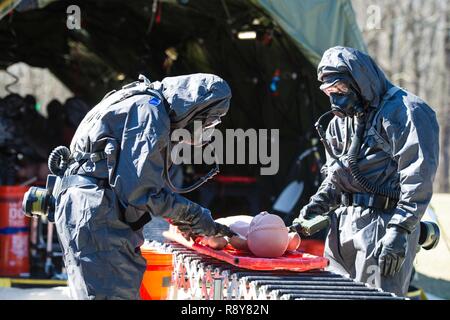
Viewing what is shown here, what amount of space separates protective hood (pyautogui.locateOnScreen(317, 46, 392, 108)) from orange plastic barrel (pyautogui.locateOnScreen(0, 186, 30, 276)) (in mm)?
6041

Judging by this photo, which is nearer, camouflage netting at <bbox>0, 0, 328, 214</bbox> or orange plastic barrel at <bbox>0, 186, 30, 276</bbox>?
orange plastic barrel at <bbox>0, 186, 30, 276</bbox>

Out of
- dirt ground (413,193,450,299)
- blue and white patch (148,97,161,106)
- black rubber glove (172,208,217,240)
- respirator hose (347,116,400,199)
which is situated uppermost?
blue and white patch (148,97,161,106)

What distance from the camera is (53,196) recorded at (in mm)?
4977

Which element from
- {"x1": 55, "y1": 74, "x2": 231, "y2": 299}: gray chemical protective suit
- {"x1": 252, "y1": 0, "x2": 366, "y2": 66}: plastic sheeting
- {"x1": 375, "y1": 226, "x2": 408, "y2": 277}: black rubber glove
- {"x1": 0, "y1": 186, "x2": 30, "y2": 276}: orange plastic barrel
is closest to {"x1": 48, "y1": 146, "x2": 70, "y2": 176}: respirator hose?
{"x1": 55, "y1": 74, "x2": 231, "y2": 299}: gray chemical protective suit

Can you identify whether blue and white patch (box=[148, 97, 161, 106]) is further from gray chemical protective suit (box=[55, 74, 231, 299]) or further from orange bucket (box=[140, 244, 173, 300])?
orange bucket (box=[140, 244, 173, 300])

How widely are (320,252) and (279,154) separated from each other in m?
2.99

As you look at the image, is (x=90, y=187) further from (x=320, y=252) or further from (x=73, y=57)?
(x=73, y=57)

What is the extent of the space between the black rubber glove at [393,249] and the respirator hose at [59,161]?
1.98 m

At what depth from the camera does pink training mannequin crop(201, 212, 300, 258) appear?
5039 millimetres

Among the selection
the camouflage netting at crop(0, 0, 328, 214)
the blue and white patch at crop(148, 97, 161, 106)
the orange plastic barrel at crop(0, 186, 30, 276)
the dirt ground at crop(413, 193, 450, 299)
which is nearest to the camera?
the blue and white patch at crop(148, 97, 161, 106)

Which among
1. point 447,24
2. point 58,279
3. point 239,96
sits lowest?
point 58,279

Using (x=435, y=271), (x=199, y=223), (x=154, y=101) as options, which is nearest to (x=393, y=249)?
(x=199, y=223)

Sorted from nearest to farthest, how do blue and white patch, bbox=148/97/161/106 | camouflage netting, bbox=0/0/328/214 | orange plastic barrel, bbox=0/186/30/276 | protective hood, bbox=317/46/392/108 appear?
1. blue and white patch, bbox=148/97/161/106
2. protective hood, bbox=317/46/392/108
3. orange plastic barrel, bbox=0/186/30/276
4. camouflage netting, bbox=0/0/328/214
